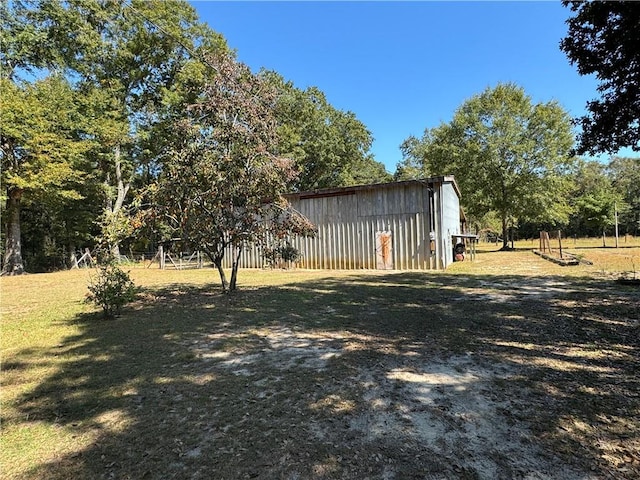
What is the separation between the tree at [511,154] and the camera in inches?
1088

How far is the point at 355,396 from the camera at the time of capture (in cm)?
347

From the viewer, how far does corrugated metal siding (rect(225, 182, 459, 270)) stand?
654 inches

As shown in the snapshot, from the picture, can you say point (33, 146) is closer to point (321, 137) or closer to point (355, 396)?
point (321, 137)

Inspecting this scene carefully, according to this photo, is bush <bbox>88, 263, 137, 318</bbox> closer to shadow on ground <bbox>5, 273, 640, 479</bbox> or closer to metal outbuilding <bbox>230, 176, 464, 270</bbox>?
shadow on ground <bbox>5, 273, 640, 479</bbox>

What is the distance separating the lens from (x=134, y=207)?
9172mm

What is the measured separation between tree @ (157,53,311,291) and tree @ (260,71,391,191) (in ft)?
70.0

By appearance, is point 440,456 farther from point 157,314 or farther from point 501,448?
point 157,314

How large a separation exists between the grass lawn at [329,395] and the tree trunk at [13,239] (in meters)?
16.3

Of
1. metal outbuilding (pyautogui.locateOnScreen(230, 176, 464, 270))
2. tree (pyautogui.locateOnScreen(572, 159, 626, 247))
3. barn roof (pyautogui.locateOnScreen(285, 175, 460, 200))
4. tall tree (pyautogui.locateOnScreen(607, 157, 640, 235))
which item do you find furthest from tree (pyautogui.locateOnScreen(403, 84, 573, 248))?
tall tree (pyautogui.locateOnScreen(607, 157, 640, 235))

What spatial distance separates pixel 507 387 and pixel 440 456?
1.46 m

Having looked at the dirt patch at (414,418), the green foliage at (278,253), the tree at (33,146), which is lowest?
the dirt patch at (414,418)

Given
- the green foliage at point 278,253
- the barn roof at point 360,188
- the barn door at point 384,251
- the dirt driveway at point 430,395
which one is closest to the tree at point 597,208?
the barn roof at point 360,188

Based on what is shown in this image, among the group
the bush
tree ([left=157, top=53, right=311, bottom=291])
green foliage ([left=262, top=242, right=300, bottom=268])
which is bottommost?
the bush

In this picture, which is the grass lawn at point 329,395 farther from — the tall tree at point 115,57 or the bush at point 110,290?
the tall tree at point 115,57
